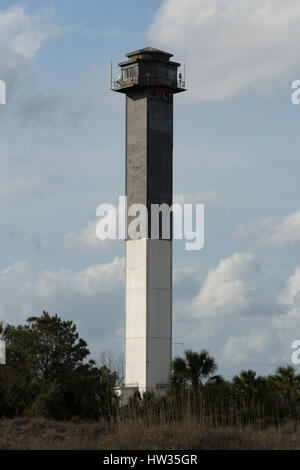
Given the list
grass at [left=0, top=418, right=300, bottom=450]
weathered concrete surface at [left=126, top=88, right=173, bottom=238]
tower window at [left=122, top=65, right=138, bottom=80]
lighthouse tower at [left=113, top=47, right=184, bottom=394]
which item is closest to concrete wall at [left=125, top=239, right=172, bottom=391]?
lighthouse tower at [left=113, top=47, right=184, bottom=394]

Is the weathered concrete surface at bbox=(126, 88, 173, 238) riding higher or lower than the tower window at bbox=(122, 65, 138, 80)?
lower

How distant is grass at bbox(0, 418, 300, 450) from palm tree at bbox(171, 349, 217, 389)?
102ft

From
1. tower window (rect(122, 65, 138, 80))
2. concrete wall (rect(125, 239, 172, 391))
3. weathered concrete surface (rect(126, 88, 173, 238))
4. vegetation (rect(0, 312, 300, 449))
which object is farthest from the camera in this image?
tower window (rect(122, 65, 138, 80))

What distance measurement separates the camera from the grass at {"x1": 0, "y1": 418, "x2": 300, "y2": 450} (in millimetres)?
24000

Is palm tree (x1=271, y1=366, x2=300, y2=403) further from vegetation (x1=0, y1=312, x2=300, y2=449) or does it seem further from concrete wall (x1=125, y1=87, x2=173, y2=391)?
concrete wall (x1=125, y1=87, x2=173, y2=391)

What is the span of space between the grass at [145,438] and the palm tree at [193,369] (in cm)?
3112

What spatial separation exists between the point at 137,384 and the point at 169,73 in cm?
3074

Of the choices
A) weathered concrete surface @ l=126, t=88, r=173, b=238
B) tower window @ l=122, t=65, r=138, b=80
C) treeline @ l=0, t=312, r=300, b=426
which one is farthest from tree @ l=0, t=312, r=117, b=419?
tower window @ l=122, t=65, r=138, b=80

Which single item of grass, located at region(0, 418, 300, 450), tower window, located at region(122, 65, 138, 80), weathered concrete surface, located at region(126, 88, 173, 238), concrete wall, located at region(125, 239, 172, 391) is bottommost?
grass, located at region(0, 418, 300, 450)

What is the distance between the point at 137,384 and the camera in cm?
8144

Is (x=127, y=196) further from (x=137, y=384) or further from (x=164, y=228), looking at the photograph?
(x=137, y=384)

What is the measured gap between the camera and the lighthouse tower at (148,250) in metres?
81.4

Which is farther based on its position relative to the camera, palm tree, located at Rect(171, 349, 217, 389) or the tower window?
the tower window

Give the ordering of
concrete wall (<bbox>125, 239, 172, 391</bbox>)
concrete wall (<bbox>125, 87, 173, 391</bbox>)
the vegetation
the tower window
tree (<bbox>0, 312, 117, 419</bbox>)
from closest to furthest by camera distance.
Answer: the vegetation → tree (<bbox>0, 312, 117, 419</bbox>) → concrete wall (<bbox>125, 239, 172, 391</bbox>) → concrete wall (<bbox>125, 87, 173, 391</bbox>) → the tower window
